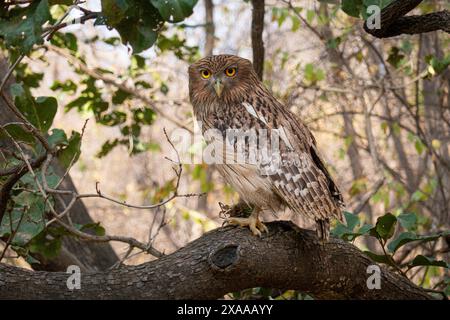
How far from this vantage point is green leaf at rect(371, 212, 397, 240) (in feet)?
11.1

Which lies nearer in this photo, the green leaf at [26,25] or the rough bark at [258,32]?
the green leaf at [26,25]

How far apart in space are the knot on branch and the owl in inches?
10.2

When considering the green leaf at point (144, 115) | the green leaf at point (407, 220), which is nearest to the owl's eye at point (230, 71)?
the green leaf at point (407, 220)

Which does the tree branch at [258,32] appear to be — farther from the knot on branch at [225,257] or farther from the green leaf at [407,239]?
the knot on branch at [225,257]

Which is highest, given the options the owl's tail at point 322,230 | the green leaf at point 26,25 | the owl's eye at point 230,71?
the owl's eye at point 230,71

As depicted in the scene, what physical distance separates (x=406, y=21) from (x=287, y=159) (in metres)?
0.79

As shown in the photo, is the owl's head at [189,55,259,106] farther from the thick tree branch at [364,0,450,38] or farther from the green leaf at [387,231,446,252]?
the green leaf at [387,231,446,252]

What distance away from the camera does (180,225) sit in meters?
8.77

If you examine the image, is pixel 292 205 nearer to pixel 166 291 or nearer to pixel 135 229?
pixel 166 291

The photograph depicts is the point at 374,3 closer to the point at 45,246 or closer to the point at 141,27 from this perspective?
the point at 141,27

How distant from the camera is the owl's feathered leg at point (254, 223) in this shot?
3.02m

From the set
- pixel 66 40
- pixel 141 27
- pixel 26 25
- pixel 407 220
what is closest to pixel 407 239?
pixel 407 220

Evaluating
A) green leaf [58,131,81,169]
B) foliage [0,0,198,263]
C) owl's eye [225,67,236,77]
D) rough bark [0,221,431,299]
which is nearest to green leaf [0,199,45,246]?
foliage [0,0,198,263]

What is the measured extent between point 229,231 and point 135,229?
7.45 meters
